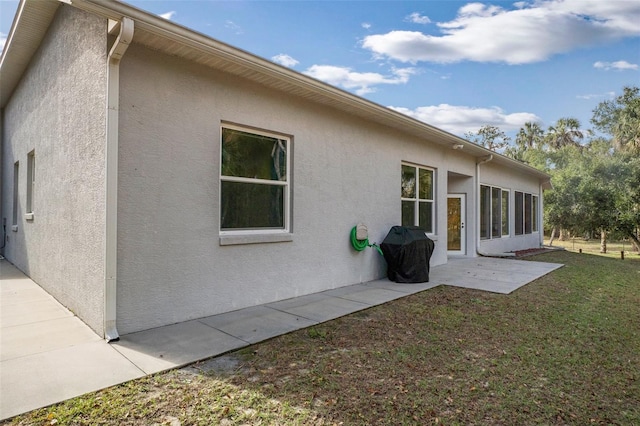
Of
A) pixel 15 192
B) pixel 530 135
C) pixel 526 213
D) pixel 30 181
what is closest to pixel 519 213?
pixel 526 213

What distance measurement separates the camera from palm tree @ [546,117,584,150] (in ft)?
121

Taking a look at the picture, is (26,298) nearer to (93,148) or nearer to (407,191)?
(93,148)

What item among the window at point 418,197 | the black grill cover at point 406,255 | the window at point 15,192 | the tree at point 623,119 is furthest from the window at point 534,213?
the window at point 15,192

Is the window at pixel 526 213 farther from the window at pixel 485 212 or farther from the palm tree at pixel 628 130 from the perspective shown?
the palm tree at pixel 628 130

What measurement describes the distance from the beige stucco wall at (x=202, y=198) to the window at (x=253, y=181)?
18 centimetres

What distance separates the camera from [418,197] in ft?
29.8

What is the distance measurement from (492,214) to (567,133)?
3216cm

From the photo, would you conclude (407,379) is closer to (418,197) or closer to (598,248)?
(418,197)

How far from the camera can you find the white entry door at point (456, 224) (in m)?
12.0

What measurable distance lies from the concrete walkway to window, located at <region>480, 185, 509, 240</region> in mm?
6314

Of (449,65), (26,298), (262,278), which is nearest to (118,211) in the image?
(262,278)

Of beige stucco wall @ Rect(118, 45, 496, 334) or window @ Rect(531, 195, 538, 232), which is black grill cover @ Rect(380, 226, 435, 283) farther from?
window @ Rect(531, 195, 538, 232)

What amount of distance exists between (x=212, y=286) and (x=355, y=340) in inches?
79.9

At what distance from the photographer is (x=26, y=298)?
18.1ft
